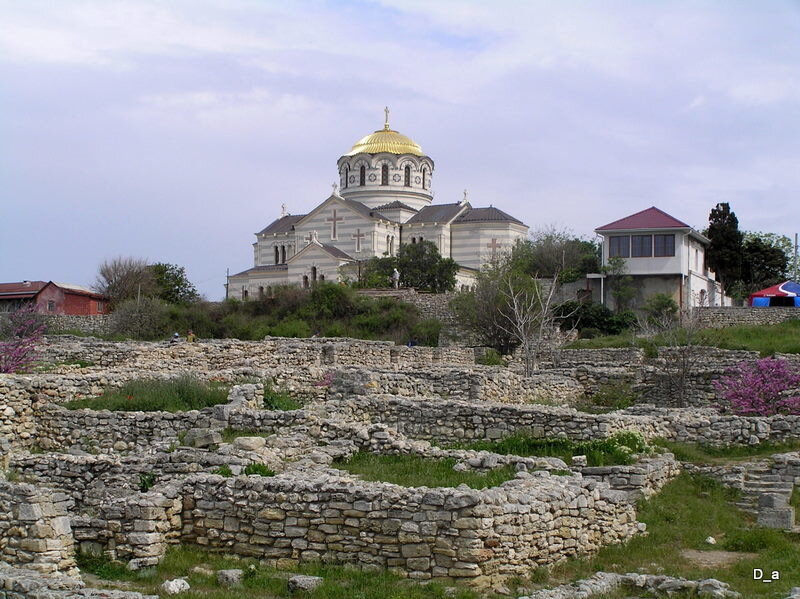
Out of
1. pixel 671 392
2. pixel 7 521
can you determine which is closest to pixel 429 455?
pixel 7 521

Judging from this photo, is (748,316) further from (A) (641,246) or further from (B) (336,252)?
(B) (336,252)

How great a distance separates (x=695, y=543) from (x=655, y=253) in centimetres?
3749

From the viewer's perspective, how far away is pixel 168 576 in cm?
1068

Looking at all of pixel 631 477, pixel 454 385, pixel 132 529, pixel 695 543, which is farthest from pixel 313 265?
pixel 132 529

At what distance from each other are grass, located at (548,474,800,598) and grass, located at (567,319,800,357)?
45.4 feet

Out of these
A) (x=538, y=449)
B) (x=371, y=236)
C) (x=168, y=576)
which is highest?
(x=371, y=236)

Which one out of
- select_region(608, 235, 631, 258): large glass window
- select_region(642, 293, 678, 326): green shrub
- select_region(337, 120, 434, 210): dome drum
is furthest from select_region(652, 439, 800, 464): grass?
select_region(337, 120, 434, 210): dome drum

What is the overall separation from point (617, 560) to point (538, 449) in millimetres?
3636

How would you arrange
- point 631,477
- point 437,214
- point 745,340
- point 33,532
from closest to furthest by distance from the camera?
point 33,532, point 631,477, point 745,340, point 437,214

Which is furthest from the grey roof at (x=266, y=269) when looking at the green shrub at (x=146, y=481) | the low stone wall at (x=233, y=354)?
the green shrub at (x=146, y=481)

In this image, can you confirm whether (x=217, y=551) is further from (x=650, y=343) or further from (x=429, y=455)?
(x=650, y=343)

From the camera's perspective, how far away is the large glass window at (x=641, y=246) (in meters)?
48.9

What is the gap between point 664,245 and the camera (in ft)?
159

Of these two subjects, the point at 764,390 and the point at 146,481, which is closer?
the point at 146,481
